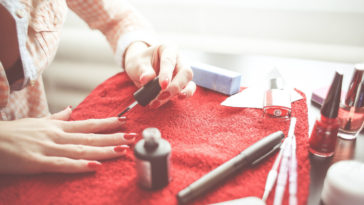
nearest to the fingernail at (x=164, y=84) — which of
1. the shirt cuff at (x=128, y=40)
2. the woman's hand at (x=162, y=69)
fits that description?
the woman's hand at (x=162, y=69)

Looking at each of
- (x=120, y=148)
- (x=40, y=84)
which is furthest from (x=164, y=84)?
(x=40, y=84)

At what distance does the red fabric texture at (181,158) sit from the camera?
0.38 meters

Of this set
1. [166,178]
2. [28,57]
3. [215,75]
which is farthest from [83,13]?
[166,178]

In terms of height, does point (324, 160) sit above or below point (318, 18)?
below

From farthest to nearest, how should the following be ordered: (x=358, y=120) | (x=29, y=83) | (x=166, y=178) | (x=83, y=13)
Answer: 1. (x=83, y=13)
2. (x=29, y=83)
3. (x=358, y=120)
4. (x=166, y=178)

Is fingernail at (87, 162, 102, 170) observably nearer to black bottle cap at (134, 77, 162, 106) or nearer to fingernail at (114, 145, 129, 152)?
fingernail at (114, 145, 129, 152)

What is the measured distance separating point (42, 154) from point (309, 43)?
0.97 m

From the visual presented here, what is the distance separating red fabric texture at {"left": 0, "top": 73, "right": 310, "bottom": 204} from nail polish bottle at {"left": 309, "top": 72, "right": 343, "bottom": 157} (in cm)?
2

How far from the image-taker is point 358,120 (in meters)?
0.49

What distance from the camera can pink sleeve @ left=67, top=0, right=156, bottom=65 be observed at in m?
0.74

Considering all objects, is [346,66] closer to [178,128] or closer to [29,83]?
[178,128]

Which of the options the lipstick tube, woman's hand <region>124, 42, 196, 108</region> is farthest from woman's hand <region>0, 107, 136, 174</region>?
the lipstick tube

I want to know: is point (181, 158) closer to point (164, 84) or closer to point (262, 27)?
point (164, 84)

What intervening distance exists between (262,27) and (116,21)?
0.56 meters
